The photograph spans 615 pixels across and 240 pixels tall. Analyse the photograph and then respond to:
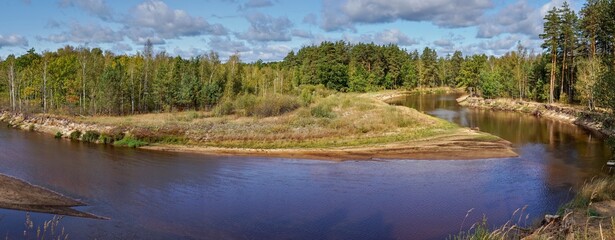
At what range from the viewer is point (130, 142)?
4325 cm

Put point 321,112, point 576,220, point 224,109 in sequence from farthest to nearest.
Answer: point 224,109, point 321,112, point 576,220

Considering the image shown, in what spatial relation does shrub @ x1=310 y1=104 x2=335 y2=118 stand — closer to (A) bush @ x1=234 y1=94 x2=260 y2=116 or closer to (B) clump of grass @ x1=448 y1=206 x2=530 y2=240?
(A) bush @ x1=234 y1=94 x2=260 y2=116

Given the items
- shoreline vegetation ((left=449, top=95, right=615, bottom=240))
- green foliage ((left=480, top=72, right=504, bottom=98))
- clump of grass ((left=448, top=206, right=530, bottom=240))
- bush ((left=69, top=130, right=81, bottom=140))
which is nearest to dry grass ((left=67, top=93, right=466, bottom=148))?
bush ((left=69, top=130, right=81, bottom=140))

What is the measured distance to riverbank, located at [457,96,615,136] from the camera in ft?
158

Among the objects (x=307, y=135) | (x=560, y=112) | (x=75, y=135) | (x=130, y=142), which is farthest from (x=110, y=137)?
(x=560, y=112)

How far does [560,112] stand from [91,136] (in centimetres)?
5852

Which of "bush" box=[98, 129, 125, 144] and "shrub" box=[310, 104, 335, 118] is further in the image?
"shrub" box=[310, 104, 335, 118]

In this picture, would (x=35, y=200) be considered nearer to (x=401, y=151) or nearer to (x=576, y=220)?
(x=576, y=220)

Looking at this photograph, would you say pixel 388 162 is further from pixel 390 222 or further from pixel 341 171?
pixel 390 222

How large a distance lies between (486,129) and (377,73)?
217 feet

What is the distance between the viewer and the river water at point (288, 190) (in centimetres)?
2080

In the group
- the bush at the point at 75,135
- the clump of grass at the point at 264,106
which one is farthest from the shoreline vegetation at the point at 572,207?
the bush at the point at 75,135

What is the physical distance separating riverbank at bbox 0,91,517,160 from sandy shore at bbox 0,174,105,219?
589 inches

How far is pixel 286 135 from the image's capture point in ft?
144
